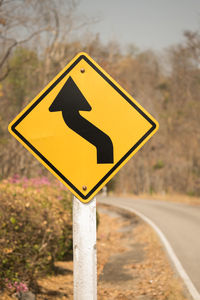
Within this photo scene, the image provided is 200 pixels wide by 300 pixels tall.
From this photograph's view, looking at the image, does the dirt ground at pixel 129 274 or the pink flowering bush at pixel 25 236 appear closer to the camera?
the pink flowering bush at pixel 25 236

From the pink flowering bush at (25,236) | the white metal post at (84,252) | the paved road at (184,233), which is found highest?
the white metal post at (84,252)

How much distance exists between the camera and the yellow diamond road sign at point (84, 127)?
2332 mm

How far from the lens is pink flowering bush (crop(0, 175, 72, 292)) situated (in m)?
5.31

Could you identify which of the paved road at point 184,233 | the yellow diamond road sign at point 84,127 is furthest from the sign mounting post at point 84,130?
the paved road at point 184,233

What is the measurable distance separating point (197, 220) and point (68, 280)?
28.3 ft

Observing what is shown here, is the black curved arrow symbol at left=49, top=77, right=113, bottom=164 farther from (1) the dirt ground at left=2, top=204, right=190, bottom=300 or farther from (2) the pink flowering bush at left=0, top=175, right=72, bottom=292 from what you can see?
(1) the dirt ground at left=2, top=204, right=190, bottom=300

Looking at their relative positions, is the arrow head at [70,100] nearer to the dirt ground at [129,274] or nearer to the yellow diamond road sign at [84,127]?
the yellow diamond road sign at [84,127]

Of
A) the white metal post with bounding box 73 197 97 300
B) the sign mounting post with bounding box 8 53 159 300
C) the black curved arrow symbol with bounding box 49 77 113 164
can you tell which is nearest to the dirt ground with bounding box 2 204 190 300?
the white metal post with bounding box 73 197 97 300

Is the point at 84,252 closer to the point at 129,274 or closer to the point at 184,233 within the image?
the point at 129,274

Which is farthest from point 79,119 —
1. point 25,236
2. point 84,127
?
point 25,236

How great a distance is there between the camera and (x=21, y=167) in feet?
52.0

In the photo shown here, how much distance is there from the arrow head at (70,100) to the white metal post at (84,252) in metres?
0.61

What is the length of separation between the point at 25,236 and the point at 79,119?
4120mm

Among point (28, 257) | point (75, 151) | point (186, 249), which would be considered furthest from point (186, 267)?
point (75, 151)
